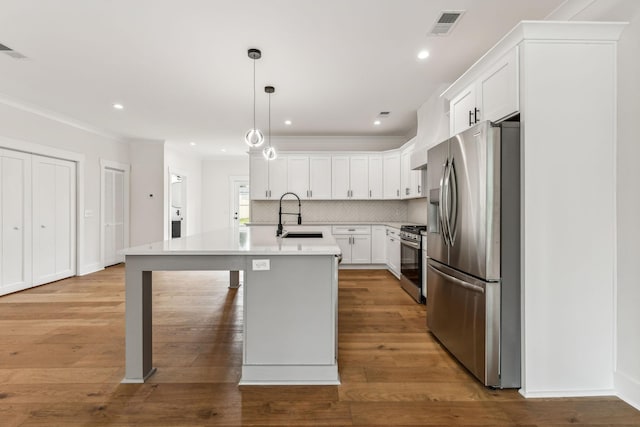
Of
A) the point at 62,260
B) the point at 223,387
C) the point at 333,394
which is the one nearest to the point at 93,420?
the point at 223,387

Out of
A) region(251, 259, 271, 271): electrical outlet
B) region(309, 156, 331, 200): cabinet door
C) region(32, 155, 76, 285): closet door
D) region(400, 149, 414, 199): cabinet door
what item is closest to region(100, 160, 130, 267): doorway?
region(32, 155, 76, 285): closet door

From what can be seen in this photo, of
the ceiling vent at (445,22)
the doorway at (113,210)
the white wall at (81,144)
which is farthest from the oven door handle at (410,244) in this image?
the white wall at (81,144)

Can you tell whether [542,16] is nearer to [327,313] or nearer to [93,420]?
[327,313]

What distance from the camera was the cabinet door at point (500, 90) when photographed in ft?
6.81

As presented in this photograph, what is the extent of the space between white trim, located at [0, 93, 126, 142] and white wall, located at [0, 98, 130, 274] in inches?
0.5

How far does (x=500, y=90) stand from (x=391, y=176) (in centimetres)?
401

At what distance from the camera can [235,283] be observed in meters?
4.70

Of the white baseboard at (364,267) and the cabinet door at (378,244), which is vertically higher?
the cabinet door at (378,244)

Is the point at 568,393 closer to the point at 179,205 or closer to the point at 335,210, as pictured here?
the point at 335,210

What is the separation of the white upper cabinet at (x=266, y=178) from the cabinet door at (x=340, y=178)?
966 mm

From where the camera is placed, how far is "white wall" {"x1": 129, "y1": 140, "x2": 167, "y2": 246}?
7.03 metres

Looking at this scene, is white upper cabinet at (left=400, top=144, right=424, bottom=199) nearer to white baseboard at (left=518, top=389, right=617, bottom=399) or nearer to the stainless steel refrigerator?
the stainless steel refrigerator

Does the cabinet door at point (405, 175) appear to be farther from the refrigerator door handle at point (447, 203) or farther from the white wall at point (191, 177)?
the white wall at point (191, 177)

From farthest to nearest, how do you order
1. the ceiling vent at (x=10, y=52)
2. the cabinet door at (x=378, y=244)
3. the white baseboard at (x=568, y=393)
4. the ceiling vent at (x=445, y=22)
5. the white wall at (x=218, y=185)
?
the white wall at (x=218, y=185) → the cabinet door at (x=378, y=244) → the ceiling vent at (x=10, y=52) → the ceiling vent at (x=445, y=22) → the white baseboard at (x=568, y=393)
